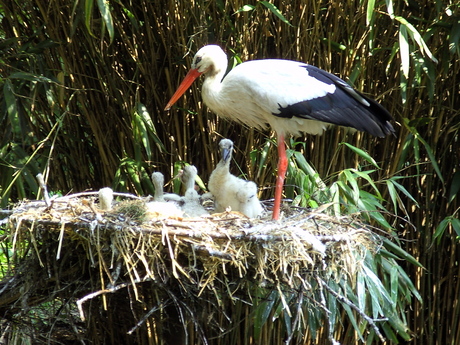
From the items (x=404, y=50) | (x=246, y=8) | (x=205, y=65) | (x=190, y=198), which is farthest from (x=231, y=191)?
(x=404, y=50)

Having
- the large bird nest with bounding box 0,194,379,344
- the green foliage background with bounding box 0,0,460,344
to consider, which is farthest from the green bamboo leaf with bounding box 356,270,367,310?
the green foliage background with bounding box 0,0,460,344

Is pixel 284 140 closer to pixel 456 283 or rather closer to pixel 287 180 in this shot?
pixel 287 180

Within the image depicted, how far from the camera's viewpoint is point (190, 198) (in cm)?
375

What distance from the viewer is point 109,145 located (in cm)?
440

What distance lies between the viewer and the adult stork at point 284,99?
12.3 ft

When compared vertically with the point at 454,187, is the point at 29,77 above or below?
above

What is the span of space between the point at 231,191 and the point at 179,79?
3.39ft

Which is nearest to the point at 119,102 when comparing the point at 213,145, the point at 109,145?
the point at 109,145

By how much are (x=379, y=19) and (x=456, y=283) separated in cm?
183

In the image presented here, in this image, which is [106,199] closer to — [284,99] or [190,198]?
[190,198]

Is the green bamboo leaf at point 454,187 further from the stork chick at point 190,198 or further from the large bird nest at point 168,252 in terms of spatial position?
the stork chick at point 190,198

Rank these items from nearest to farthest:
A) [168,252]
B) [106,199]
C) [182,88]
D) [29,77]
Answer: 1. [168,252]
2. [106,199]
3. [29,77]
4. [182,88]

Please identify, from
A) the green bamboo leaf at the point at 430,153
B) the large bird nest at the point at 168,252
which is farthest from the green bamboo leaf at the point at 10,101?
the green bamboo leaf at the point at 430,153

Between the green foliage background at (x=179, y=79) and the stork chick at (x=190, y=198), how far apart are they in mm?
284
